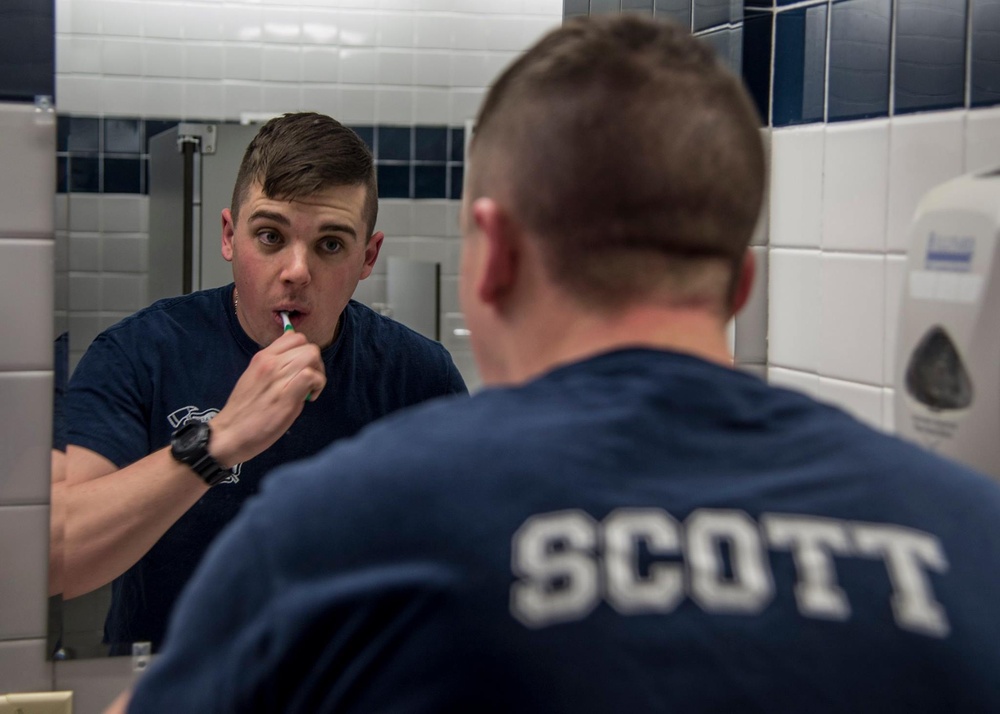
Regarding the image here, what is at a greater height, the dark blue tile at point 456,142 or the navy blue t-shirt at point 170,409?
the dark blue tile at point 456,142

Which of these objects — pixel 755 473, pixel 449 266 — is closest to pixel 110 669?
pixel 449 266

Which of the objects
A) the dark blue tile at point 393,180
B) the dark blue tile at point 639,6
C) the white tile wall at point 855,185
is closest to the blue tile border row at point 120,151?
the dark blue tile at point 393,180

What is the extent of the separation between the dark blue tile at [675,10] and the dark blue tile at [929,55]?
0.34m

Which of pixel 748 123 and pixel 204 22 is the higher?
pixel 204 22

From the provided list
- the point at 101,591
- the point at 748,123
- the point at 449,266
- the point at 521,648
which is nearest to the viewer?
the point at 521,648

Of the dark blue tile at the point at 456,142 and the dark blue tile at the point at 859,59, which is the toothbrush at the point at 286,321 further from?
the dark blue tile at the point at 859,59

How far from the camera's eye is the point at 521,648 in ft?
1.57

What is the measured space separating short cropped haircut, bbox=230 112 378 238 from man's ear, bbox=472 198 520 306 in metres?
0.77

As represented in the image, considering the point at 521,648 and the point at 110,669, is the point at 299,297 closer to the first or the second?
the point at 110,669

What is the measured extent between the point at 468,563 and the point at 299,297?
3.04 feet

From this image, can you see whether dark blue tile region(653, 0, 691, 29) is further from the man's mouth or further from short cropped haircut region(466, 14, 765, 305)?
short cropped haircut region(466, 14, 765, 305)

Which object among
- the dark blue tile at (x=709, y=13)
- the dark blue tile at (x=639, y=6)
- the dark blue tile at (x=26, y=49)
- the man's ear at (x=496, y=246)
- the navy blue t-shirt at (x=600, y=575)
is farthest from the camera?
the dark blue tile at (x=639, y=6)

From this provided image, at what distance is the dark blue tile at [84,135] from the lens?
49.9 inches

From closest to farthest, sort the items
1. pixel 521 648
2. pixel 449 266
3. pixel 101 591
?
pixel 521 648, pixel 101 591, pixel 449 266
